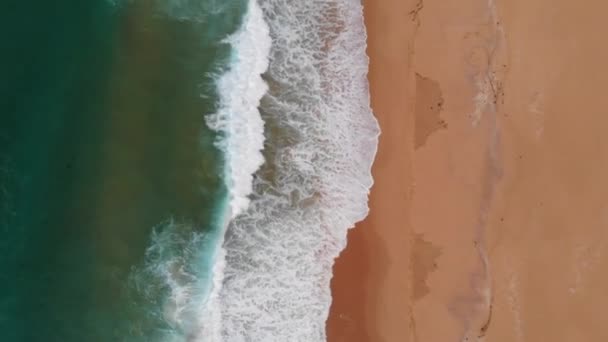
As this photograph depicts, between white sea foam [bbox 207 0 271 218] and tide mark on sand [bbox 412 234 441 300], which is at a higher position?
white sea foam [bbox 207 0 271 218]

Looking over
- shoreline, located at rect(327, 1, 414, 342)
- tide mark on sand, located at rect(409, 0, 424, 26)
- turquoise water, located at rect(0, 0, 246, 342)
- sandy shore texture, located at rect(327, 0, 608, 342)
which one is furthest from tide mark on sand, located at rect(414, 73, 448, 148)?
turquoise water, located at rect(0, 0, 246, 342)

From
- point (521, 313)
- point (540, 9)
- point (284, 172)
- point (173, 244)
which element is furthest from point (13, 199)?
point (540, 9)

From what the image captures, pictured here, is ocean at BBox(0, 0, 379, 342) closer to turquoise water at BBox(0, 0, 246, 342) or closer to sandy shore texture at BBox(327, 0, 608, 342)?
turquoise water at BBox(0, 0, 246, 342)

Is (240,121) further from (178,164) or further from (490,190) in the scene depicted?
(490,190)

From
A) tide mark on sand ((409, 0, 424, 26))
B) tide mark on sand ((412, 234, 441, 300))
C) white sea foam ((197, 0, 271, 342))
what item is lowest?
tide mark on sand ((412, 234, 441, 300))

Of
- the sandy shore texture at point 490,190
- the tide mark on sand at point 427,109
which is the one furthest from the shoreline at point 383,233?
the tide mark on sand at point 427,109

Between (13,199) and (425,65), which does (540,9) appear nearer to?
(425,65)

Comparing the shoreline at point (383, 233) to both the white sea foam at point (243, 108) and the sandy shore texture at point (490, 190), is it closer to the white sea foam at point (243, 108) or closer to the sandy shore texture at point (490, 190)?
the sandy shore texture at point (490, 190)
